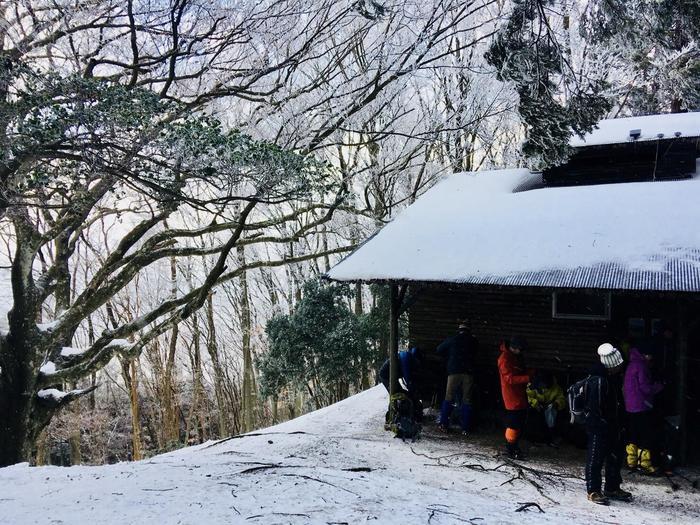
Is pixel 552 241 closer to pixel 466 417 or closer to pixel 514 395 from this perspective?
pixel 514 395

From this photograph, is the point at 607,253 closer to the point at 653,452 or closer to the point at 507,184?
the point at 653,452

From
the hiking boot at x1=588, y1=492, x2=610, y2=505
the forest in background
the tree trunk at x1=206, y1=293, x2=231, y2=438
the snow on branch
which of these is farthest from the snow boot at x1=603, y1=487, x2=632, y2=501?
the tree trunk at x1=206, y1=293, x2=231, y2=438

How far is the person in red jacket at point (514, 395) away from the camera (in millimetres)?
7152

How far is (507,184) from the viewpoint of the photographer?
34.9 feet

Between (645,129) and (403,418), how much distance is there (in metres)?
7.23

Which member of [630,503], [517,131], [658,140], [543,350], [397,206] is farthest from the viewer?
[397,206]

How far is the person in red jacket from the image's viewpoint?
715cm

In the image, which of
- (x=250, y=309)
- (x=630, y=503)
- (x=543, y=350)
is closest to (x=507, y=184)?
(x=543, y=350)

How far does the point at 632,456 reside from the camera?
263 inches

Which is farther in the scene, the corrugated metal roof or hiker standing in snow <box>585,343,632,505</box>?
the corrugated metal roof

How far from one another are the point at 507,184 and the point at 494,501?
22.8 ft

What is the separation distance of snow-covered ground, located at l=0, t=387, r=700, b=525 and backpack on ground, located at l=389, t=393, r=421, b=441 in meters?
0.19

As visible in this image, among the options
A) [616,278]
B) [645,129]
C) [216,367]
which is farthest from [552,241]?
[216,367]

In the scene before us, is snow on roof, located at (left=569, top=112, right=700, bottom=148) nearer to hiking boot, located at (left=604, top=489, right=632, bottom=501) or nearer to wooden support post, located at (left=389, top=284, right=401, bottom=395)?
wooden support post, located at (left=389, top=284, right=401, bottom=395)
